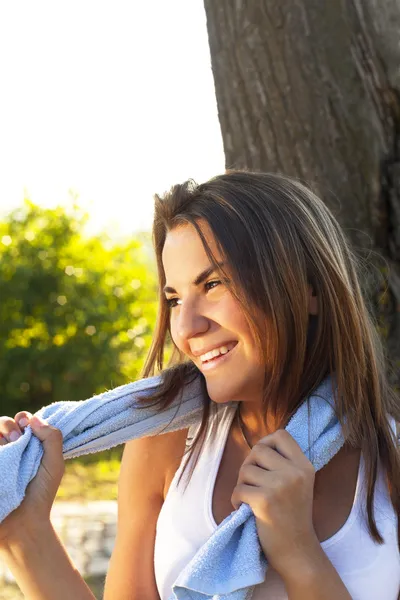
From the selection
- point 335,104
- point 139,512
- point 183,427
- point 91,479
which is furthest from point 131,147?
point 139,512

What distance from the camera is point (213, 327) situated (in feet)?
6.84

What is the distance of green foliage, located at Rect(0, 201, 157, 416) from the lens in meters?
6.86

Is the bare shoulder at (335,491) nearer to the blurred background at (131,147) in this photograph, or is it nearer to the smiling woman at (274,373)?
the smiling woman at (274,373)

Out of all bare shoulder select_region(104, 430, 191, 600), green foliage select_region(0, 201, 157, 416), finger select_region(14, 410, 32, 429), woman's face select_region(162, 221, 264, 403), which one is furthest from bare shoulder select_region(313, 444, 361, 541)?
green foliage select_region(0, 201, 157, 416)

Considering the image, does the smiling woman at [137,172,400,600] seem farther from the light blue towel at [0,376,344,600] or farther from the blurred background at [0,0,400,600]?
the blurred background at [0,0,400,600]

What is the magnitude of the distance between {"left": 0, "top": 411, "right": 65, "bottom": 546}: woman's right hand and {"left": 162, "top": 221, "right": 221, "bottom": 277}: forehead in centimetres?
48

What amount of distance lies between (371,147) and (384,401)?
987mm

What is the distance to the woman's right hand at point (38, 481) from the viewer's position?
192 centimetres

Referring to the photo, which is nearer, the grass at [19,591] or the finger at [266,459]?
the finger at [266,459]

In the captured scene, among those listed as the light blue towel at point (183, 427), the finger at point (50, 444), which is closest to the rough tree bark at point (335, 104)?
the light blue towel at point (183, 427)

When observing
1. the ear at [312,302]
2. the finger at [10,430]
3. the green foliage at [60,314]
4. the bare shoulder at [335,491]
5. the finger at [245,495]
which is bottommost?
the green foliage at [60,314]

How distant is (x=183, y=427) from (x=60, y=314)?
4.63 metres

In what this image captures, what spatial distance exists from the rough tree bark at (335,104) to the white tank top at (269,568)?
0.84 metres

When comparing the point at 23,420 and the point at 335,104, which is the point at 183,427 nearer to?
the point at 23,420
